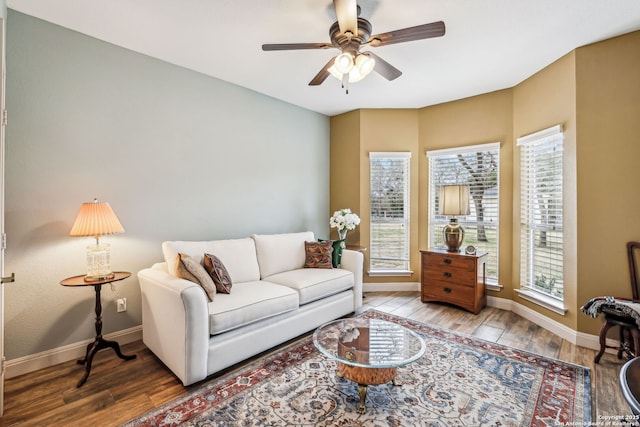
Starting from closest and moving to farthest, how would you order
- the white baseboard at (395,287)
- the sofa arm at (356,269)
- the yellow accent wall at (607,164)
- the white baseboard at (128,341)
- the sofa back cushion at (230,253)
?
1. the white baseboard at (128,341)
2. the yellow accent wall at (607,164)
3. the sofa back cushion at (230,253)
4. the sofa arm at (356,269)
5. the white baseboard at (395,287)

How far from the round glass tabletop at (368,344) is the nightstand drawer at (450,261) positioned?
185 centimetres

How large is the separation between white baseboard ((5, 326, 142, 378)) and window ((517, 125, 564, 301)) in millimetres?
4414

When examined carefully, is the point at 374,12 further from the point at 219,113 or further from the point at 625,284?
the point at 625,284

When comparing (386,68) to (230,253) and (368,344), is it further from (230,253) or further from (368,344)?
(230,253)

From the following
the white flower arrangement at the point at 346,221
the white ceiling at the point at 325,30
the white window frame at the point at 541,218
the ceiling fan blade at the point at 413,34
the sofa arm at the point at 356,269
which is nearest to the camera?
the ceiling fan blade at the point at 413,34

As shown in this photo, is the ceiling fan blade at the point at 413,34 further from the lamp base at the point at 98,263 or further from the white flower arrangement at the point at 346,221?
the lamp base at the point at 98,263

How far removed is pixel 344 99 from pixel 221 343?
3.40 meters

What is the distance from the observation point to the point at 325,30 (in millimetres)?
2561

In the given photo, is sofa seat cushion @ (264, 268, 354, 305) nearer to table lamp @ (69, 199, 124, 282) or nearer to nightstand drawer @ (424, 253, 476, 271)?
nightstand drawer @ (424, 253, 476, 271)

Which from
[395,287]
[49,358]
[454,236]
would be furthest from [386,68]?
[49,358]

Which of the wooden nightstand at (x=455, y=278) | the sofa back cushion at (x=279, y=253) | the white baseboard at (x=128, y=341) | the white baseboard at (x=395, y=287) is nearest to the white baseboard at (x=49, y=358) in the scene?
the white baseboard at (x=128, y=341)

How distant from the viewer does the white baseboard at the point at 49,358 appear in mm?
2342

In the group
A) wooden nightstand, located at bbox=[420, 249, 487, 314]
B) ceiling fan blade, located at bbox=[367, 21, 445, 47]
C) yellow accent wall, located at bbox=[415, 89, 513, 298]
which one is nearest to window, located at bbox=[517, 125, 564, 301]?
yellow accent wall, located at bbox=[415, 89, 513, 298]

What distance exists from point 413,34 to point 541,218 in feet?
8.67
